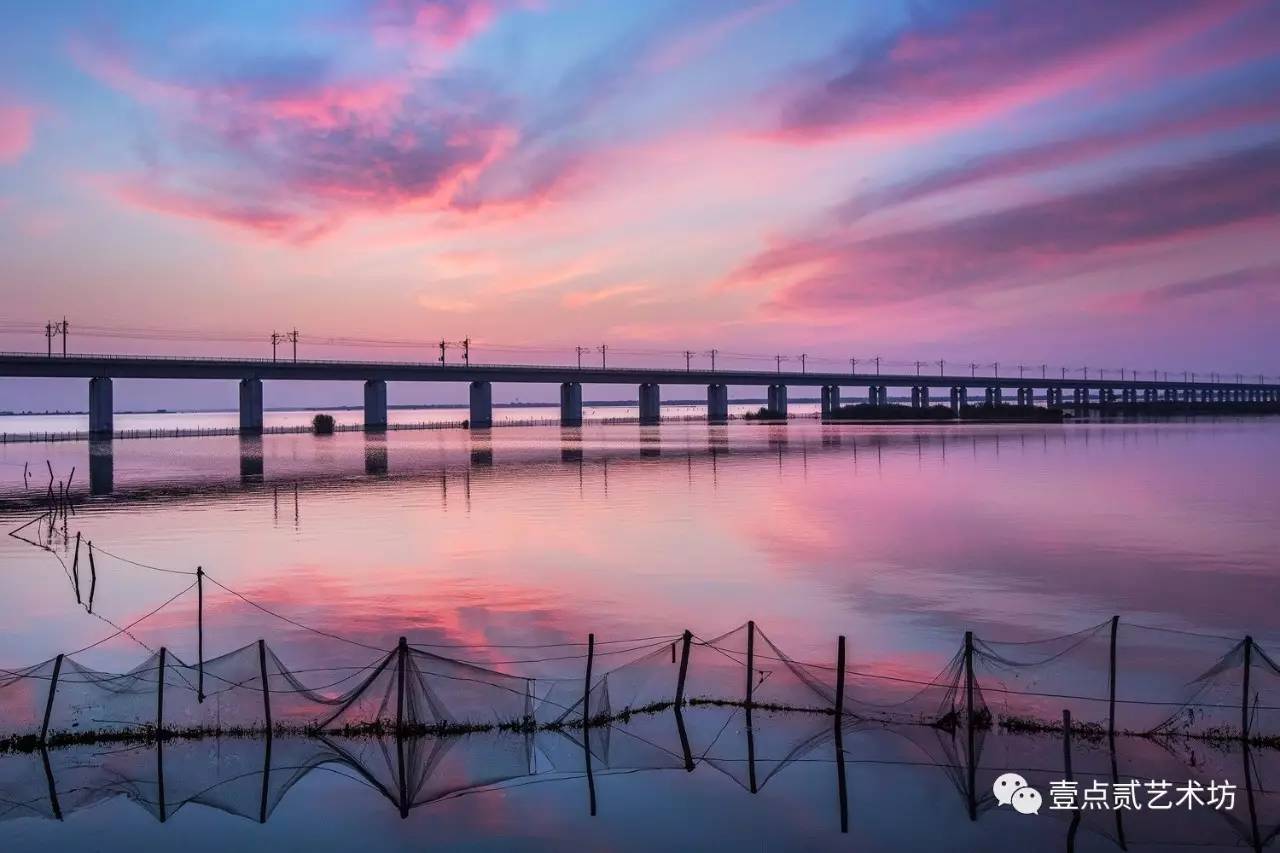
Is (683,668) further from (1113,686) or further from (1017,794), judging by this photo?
(1113,686)

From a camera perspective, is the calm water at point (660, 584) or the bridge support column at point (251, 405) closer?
the calm water at point (660, 584)

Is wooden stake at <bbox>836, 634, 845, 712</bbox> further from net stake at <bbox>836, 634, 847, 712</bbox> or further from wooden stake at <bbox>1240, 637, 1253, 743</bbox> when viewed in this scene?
wooden stake at <bbox>1240, 637, 1253, 743</bbox>

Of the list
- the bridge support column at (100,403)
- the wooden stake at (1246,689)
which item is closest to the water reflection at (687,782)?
the wooden stake at (1246,689)

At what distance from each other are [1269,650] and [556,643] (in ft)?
53.6

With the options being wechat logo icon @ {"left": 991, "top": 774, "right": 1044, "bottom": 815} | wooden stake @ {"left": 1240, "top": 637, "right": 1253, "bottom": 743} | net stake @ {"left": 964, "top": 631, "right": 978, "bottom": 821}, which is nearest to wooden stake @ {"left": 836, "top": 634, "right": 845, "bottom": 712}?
net stake @ {"left": 964, "top": 631, "right": 978, "bottom": 821}

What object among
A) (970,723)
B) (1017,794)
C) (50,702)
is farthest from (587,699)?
(50,702)

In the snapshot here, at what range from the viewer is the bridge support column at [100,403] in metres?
164

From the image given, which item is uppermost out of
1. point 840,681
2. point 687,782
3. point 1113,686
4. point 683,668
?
point 1113,686

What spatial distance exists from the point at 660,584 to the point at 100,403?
164m

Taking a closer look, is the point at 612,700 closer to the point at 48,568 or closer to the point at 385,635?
the point at 385,635

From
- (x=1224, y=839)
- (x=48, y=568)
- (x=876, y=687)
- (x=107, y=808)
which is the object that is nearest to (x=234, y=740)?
(x=107, y=808)

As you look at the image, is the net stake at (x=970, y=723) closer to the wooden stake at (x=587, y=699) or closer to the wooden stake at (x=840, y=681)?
the wooden stake at (x=840, y=681)

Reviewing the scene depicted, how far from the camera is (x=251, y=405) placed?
18550cm

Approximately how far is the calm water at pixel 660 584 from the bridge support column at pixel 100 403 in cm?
9996
